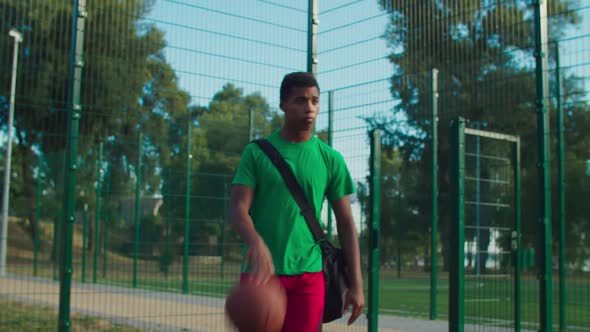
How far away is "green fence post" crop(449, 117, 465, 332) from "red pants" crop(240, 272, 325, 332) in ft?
11.5

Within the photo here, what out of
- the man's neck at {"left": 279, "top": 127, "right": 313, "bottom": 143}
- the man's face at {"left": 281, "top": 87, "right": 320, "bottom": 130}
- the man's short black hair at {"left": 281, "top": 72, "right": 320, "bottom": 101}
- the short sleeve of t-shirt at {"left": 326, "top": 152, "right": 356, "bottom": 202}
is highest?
the man's short black hair at {"left": 281, "top": 72, "right": 320, "bottom": 101}

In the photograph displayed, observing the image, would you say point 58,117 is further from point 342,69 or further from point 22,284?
point 22,284

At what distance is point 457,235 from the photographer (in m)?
6.35

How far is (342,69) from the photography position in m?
7.64

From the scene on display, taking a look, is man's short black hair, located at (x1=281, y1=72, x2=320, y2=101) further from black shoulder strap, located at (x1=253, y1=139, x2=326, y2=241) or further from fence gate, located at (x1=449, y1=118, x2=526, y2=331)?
fence gate, located at (x1=449, y1=118, x2=526, y2=331)

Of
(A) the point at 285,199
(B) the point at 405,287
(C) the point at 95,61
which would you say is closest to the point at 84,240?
(B) the point at 405,287

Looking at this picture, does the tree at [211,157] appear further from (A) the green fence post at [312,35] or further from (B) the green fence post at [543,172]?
(B) the green fence post at [543,172]

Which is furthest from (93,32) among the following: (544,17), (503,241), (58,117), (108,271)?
(108,271)

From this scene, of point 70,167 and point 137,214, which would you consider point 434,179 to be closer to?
point 70,167

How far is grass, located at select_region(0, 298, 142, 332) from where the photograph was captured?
909 centimetres

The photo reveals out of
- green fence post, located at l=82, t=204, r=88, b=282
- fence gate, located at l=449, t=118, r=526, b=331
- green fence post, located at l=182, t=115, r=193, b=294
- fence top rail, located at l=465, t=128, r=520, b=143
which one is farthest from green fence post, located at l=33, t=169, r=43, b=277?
fence top rail, located at l=465, t=128, r=520, b=143

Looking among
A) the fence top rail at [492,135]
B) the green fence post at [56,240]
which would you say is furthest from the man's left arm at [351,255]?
the green fence post at [56,240]

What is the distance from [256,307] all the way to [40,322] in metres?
8.06

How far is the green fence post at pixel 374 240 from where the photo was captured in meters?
7.11
